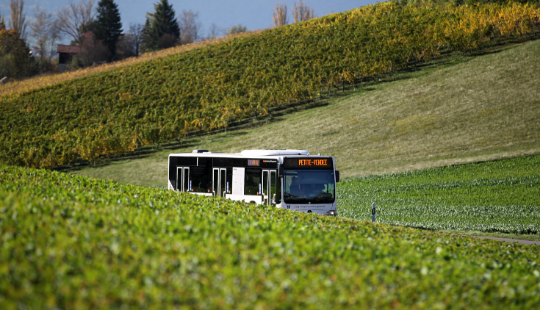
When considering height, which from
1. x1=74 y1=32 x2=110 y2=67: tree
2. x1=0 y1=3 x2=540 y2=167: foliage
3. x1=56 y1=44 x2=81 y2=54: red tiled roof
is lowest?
x1=0 y1=3 x2=540 y2=167: foliage

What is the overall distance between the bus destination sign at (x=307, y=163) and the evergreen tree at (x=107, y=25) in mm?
95403

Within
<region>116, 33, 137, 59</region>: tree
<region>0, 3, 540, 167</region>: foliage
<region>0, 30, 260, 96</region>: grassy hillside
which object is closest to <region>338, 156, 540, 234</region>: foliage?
<region>0, 3, 540, 167</region>: foliage

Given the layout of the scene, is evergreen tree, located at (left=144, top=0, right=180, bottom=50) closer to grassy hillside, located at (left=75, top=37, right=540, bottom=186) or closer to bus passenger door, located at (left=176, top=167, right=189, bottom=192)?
grassy hillside, located at (left=75, top=37, right=540, bottom=186)

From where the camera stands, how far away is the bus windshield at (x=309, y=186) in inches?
744

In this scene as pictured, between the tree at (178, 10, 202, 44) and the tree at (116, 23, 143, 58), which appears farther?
the tree at (178, 10, 202, 44)

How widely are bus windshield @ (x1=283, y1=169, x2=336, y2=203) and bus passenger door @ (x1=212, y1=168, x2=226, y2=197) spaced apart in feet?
14.0

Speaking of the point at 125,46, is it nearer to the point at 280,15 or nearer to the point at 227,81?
the point at 280,15

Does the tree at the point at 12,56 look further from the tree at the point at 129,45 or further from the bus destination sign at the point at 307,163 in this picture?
the bus destination sign at the point at 307,163

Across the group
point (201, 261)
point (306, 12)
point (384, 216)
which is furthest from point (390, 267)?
point (306, 12)

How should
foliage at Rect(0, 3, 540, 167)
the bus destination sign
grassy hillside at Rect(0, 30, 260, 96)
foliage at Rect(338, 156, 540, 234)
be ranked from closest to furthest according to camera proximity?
the bus destination sign
foliage at Rect(338, 156, 540, 234)
foliage at Rect(0, 3, 540, 167)
grassy hillside at Rect(0, 30, 260, 96)

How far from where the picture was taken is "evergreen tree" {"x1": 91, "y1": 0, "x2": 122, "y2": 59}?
10444cm

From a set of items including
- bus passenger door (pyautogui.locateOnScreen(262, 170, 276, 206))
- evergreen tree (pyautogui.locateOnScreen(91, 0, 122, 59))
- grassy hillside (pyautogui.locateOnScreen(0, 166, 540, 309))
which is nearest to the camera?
grassy hillside (pyautogui.locateOnScreen(0, 166, 540, 309))

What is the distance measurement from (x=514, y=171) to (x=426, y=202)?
861 centimetres

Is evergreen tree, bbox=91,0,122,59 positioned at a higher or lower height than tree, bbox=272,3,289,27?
lower
